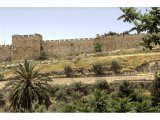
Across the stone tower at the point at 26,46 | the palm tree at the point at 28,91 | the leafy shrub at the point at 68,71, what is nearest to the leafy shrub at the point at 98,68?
the leafy shrub at the point at 68,71

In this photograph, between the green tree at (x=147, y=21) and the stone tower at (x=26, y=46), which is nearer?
the green tree at (x=147, y=21)

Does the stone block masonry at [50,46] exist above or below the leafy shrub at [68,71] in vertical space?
above

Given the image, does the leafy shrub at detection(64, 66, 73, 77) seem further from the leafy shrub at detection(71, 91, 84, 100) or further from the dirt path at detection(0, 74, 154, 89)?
the leafy shrub at detection(71, 91, 84, 100)

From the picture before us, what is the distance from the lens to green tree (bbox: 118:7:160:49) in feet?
38.9

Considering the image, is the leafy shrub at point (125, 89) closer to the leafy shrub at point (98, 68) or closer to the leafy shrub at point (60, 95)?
the leafy shrub at point (60, 95)

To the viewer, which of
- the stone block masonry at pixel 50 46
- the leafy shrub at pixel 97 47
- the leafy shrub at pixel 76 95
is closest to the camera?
the leafy shrub at pixel 76 95

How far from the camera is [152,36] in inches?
463

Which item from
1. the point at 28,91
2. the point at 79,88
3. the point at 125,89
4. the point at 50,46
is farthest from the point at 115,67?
the point at 28,91

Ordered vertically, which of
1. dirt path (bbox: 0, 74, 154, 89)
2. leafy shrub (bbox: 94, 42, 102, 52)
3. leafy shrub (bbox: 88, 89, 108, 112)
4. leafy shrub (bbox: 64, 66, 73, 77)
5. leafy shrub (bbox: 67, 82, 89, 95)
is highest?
leafy shrub (bbox: 94, 42, 102, 52)

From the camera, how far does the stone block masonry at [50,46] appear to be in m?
44.1

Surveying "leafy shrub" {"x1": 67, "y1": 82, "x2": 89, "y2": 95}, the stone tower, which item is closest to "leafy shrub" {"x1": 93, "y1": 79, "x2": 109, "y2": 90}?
"leafy shrub" {"x1": 67, "y1": 82, "x2": 89, "y2": 95}
